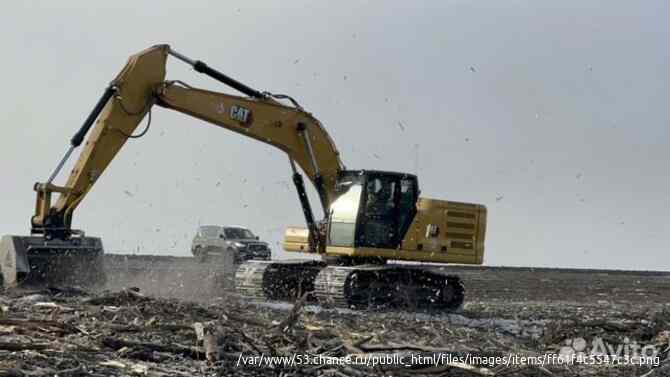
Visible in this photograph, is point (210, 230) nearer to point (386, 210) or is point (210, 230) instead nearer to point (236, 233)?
point (236, 233)

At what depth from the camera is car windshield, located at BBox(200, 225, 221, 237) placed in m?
39.7

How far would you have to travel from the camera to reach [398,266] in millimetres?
20234

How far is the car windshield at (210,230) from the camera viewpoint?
1564 inches

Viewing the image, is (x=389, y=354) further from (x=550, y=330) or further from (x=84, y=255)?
(x=84, y=255)

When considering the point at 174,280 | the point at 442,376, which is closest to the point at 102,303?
the point at 442,376

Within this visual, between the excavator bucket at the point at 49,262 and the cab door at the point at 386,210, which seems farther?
the cab door at the point at 386,210

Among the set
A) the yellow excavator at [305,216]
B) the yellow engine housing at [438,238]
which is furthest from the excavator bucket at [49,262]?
the yellow engine housing at [438,238]

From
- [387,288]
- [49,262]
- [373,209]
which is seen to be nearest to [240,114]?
[373,209]

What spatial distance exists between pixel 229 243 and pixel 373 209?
19.3 meters

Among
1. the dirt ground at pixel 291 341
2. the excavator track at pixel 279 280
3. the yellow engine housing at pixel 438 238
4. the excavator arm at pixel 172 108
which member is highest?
the excavator arm at pixel 172 108

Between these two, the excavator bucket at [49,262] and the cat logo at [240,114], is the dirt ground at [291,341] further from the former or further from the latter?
the cat logo at [240,114]

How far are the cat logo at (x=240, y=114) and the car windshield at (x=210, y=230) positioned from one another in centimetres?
1963

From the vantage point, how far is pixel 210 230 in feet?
132

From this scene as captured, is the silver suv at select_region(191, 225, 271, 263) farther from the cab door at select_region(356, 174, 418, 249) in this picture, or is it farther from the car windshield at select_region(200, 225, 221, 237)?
the cab door at select_region(356, 174, 418, 249)
